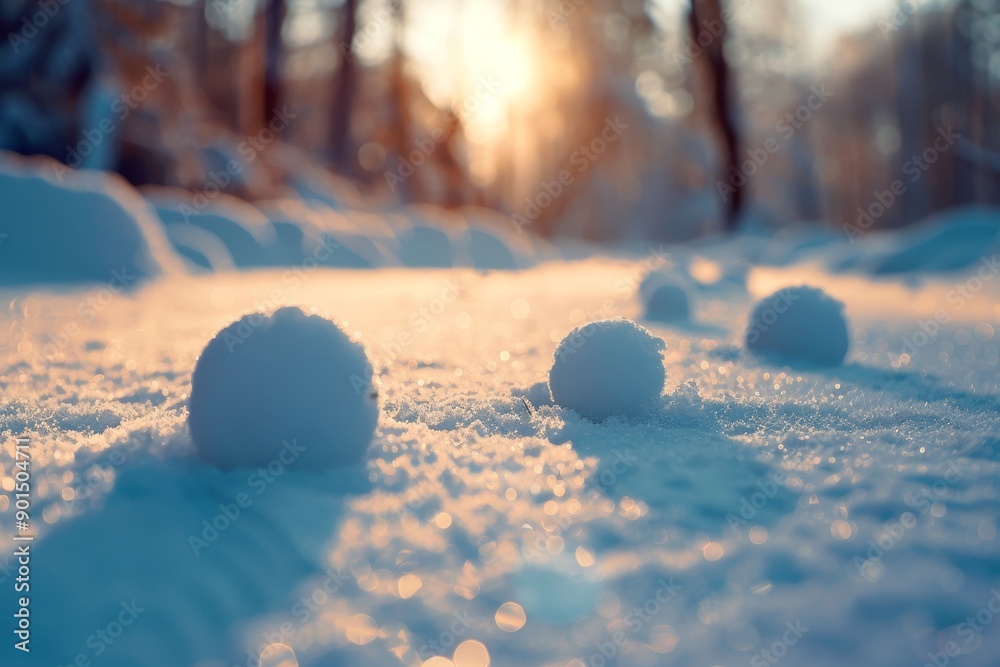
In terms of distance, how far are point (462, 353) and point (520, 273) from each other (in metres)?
4.95

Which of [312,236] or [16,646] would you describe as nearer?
[16,646]

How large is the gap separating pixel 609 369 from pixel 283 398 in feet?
2.87

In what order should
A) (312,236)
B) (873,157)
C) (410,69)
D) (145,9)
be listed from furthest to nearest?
(873,157)
(410,69)
(145,9)
(312,236)

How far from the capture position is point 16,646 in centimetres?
111

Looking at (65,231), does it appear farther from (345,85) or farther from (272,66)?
(345,85)

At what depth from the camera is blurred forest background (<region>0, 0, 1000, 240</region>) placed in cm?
848

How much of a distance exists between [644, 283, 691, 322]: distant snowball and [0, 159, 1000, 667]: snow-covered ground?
4.80 ft

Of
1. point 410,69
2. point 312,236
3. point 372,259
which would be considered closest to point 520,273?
point 372,259

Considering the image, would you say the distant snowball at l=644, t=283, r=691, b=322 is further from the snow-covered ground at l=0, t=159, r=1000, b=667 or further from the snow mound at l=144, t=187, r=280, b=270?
the snow mound at l=144, t=187, r=280, b=270

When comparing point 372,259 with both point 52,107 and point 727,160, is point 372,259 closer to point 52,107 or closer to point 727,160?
point 52,107

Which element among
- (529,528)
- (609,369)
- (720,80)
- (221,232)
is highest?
(720,80)

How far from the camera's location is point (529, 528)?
137 centimetres

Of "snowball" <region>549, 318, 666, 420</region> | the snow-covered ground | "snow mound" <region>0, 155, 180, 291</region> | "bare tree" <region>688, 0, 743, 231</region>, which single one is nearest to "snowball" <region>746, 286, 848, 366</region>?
the snow-covered ground

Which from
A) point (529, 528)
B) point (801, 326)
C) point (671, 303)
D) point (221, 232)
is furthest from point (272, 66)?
point (529, 528)
